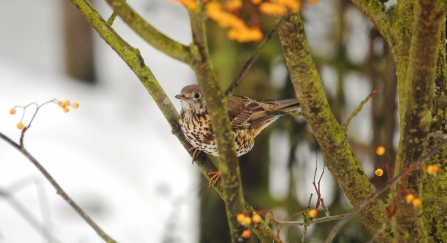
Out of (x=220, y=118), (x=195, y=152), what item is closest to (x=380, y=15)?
(x=220, y=118)

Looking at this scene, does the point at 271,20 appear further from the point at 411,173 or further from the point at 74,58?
the point at 74,58

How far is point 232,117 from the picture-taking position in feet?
10.8

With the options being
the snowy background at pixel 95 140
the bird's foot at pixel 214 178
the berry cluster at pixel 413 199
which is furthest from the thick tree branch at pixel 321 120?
the snowy background at pixel 95 140

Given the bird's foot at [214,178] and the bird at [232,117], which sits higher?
the bird at [232,117]

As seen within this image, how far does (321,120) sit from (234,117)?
1.35 m

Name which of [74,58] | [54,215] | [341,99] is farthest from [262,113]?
[74,58]

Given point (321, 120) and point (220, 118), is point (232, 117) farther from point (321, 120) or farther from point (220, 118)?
point (220, 118)

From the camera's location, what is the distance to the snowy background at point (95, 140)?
543 centimetres

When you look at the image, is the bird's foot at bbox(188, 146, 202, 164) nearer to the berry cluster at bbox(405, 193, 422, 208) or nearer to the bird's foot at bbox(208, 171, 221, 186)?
the bird's foot at bbox(208, 171, 221, 186)

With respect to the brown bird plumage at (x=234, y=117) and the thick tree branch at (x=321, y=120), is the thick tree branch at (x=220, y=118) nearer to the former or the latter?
the thick tree branch at (x=321, y=120)

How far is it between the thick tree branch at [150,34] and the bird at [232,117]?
1271 mm

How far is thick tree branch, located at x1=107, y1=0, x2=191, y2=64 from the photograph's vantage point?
4.66 ft

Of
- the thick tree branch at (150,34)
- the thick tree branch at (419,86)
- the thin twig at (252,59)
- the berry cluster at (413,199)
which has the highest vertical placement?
the thick tree branch at (150,34)

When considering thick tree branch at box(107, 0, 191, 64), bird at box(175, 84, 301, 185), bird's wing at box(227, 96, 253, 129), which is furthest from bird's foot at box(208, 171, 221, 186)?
thick tree branch at box(107, 0, 191, 64)
